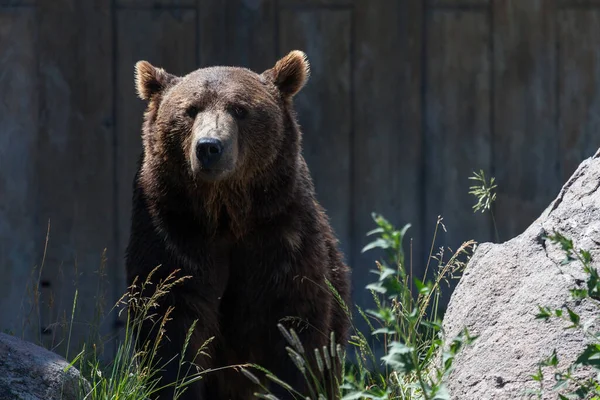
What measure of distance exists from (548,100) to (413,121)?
0.81m

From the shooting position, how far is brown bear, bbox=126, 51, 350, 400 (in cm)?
487

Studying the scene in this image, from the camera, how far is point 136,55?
6.79m

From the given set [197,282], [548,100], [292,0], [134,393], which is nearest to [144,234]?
A: [197,282]

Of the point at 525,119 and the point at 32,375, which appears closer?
the point at 32,375

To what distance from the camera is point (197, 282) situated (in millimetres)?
4852

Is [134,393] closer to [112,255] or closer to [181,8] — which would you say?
[112,255]

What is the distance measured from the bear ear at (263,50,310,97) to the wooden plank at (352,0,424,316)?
1.48 m

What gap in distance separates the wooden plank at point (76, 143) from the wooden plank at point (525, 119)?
2.29 meters

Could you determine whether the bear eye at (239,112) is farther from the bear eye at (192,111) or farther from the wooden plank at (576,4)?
the wooden plank at (576,4)

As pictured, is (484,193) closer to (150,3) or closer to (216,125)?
(216,125)

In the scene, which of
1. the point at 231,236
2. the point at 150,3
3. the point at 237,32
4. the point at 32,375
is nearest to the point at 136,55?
the point at 150,3

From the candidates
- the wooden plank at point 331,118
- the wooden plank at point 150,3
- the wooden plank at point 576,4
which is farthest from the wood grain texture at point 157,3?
the wooden plank at point 576,4

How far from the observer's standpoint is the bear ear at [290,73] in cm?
536

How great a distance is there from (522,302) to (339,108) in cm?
277
